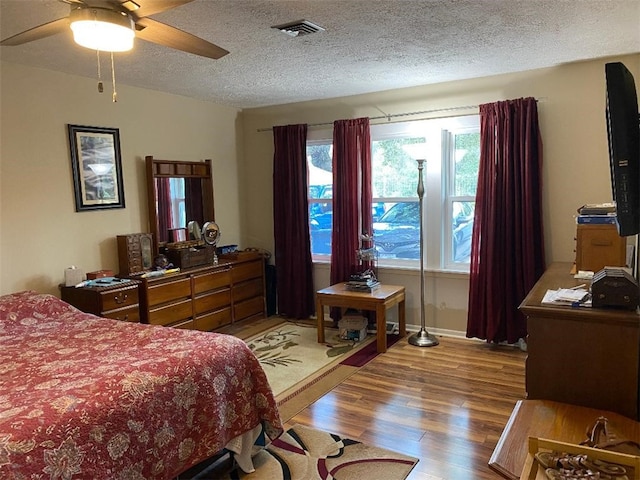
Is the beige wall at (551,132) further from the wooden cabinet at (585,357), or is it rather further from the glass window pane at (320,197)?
the wooden cabinet at (585,357)

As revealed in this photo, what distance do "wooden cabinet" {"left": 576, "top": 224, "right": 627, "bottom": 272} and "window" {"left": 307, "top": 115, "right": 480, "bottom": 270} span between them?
60.4 inches

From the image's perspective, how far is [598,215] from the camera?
3.02 meters

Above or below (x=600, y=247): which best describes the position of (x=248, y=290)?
below

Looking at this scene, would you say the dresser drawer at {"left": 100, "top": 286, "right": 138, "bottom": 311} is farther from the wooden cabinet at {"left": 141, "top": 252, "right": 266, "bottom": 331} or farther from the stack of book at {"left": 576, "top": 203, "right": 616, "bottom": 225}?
the stack of book at {"left": 576, "top": 203, "right": 616, "bottom": 225}

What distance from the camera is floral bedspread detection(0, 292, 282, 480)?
66.5 inches

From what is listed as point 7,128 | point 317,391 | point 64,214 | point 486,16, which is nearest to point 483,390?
point 317,391

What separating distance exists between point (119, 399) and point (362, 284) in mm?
2861

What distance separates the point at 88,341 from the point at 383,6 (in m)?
2.40

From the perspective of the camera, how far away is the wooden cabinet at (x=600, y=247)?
2939 mm

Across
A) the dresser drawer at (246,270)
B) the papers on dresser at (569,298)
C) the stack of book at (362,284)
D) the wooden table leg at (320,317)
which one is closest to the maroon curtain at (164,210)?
the dresser drawer at (246,270)

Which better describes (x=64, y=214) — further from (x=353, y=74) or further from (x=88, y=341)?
(x=353, y=74)

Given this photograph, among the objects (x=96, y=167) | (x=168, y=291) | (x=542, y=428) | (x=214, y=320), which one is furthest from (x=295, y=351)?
(x=542, y=428)

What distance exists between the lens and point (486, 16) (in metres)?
2.71

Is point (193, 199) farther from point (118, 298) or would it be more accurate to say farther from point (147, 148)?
point (118, 298)
